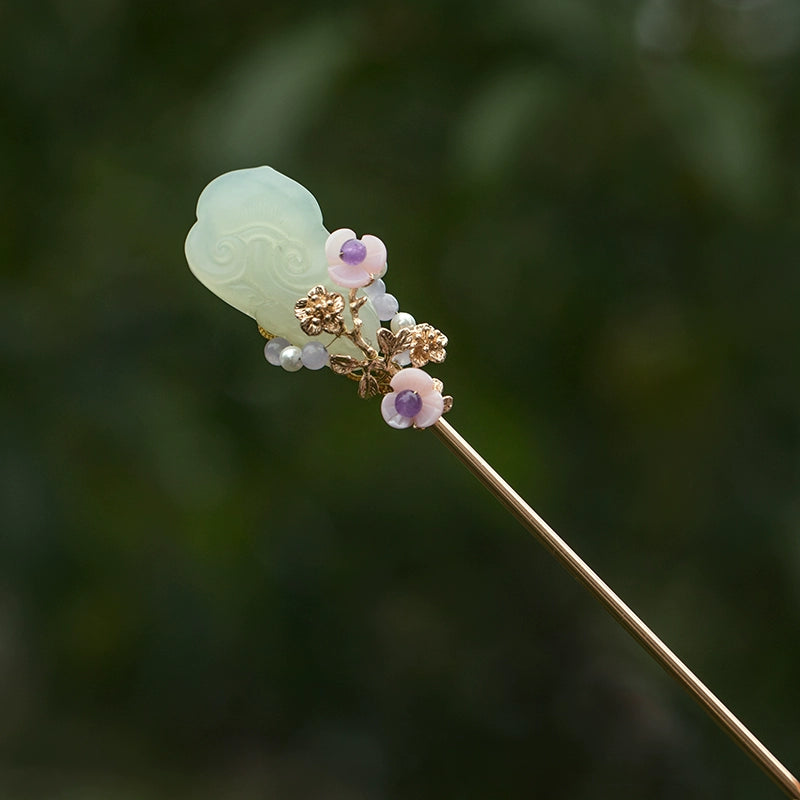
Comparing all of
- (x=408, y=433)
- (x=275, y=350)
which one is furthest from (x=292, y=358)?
(x=408, y=433)

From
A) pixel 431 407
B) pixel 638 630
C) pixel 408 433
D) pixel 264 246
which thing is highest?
pixel 408 433

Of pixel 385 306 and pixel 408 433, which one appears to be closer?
pixel 385 306

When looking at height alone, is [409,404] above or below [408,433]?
below

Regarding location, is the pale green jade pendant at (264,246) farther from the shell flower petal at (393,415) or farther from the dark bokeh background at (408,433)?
the dark bokeh background at (408,433)

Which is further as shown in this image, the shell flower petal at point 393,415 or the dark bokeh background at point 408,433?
the dark bokeh background at point 408,433

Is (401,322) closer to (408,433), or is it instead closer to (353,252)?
(353,252)

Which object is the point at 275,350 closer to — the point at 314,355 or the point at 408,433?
the point at 314,355

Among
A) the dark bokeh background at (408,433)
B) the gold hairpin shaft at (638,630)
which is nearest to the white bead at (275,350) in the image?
the gold hairpin shaft at (638,630)
